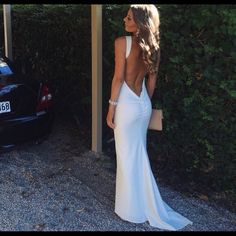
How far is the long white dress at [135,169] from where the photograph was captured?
155 inches

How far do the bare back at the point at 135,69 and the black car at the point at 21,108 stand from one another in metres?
1.69

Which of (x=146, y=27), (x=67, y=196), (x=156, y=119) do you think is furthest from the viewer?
(x=67, y=196)

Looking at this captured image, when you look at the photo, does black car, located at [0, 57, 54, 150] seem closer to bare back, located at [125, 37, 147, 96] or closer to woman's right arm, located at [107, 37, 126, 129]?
woman's right arm, located at [107, 37, 126, 129]

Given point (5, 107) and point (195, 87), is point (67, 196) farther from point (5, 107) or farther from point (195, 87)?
point (195, 87)

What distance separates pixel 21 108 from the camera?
5191 millimetres

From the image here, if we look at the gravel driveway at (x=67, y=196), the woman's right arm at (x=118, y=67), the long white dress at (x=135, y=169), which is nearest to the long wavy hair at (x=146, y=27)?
the woman's right arm at (x=118, y=67)

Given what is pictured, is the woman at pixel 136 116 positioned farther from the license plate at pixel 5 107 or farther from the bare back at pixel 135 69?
the license plate at pixel 5 107

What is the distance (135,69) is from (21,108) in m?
1.83

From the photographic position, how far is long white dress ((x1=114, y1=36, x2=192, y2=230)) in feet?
12.9

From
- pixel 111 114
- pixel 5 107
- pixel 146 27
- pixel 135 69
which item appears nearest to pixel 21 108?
pixel 5 107

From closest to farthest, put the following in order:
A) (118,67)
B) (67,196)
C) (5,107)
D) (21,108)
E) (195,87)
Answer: (118,67) < (195,87) < (67,196) < (5,107) < (21,108)

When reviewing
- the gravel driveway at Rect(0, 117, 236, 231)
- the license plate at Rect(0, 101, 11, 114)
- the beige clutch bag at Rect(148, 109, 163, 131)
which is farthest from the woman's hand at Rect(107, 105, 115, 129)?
the license plate at Rect(0, 101, 11, 114)

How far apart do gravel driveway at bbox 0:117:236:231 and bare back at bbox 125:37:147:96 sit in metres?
1.21

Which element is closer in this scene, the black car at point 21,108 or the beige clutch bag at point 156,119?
the beige clutch bag at point 156,119
